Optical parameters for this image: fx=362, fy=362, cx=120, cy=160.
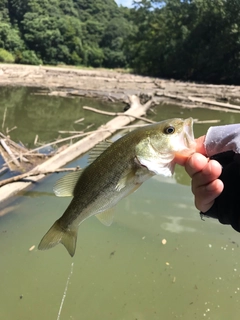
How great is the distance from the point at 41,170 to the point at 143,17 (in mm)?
49543

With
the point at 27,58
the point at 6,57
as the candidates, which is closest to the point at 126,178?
the point at 6,57

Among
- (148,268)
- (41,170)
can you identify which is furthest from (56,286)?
(41,170)

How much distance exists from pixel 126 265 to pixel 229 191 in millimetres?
3563

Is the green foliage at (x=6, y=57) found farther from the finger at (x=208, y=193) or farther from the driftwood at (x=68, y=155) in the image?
the finger at (x=208, y=193)

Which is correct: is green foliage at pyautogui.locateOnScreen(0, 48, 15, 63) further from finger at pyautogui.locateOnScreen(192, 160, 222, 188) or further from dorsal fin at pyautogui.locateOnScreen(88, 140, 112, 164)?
finger at pyautogui.locateOnScreen(192, 160, 222, 188)

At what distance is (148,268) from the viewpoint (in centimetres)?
550

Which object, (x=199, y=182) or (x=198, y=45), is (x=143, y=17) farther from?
(x=199, y=182)

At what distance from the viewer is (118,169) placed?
223 centimetres

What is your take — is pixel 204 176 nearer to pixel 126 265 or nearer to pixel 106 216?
pixel 106 216

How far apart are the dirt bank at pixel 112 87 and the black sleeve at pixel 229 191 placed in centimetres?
1756

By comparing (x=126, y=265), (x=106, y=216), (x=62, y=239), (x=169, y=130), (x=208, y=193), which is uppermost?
(x=169, y=130)

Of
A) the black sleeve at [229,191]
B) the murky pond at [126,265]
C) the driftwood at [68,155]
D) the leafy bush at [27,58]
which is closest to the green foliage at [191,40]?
the leafy bush at [27,58]

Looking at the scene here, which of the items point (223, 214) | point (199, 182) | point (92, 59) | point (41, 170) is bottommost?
point (92, 59)

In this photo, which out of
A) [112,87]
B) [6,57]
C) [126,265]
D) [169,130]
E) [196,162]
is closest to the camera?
[196,162]
